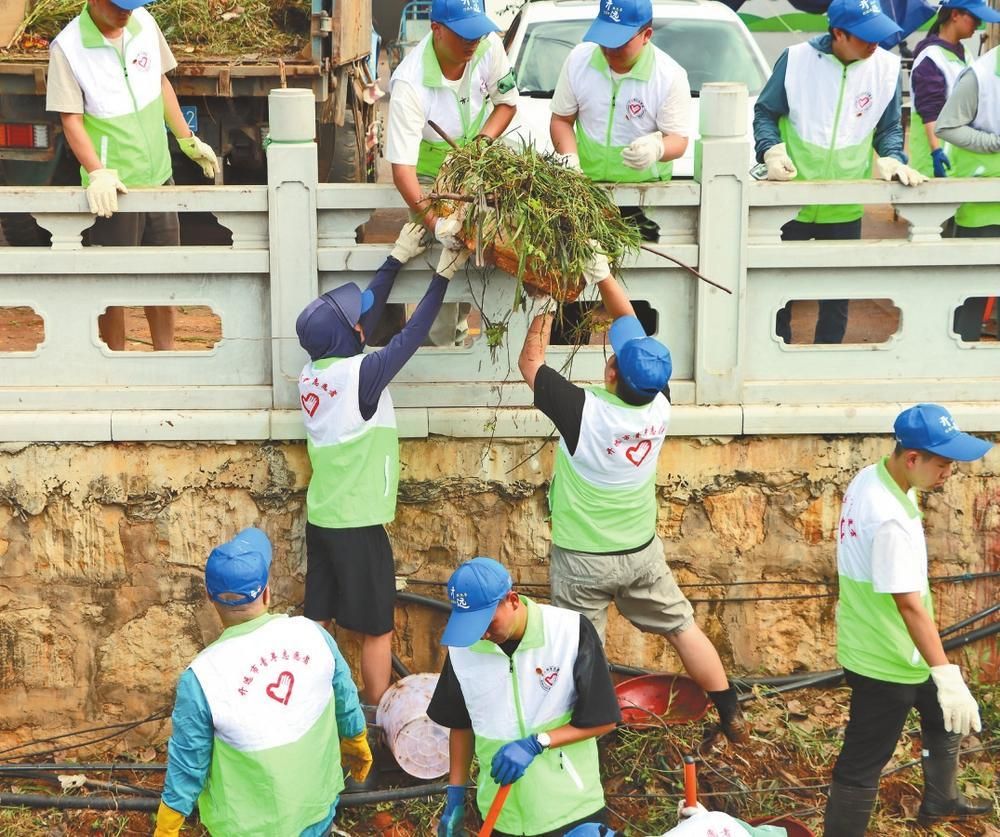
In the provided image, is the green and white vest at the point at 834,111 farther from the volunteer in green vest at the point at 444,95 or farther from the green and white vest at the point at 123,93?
the green and white vest at the point at 123,93

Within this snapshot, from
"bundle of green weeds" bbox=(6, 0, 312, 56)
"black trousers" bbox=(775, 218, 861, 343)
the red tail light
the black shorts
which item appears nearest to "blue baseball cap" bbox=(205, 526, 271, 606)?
the black shorts

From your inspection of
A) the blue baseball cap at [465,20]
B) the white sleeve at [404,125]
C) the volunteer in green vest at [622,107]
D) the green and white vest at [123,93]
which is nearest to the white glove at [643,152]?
the volunteer in green vest at [622,107]

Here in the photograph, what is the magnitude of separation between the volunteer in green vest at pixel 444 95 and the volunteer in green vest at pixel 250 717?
191 cm

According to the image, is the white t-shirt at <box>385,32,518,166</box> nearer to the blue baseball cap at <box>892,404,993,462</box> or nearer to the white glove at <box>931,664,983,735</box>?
the blue baseball cap at <box>892,404,993,462</box>

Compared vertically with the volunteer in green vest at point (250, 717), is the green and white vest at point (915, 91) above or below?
above

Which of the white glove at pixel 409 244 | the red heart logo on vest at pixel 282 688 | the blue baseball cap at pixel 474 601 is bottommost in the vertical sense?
the red heart logo on vest at pixel 282 688

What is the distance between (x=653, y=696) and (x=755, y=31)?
9844 mm

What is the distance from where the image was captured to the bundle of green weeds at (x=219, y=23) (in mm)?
8805

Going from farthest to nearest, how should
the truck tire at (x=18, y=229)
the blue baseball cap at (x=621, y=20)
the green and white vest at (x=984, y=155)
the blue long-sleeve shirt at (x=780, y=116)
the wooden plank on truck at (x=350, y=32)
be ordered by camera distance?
the wooden plank on truck at (x=350, y=32) < the truck tire at (x=18, y=229) < the blue long-sleeve shirt at (x=780, y=116) < the green and white vest at (x=984, y=155) < the blue baseball cap at (x=621, y=20)

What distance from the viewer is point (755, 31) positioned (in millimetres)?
14711

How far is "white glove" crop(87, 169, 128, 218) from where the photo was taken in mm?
6305

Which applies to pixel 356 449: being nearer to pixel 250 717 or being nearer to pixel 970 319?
pixel 250 717

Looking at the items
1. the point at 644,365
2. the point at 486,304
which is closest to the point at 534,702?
the point at 644,365

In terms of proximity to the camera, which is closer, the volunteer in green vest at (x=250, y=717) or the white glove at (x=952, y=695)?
the volunteer in green vest at (x=250, y=717)
